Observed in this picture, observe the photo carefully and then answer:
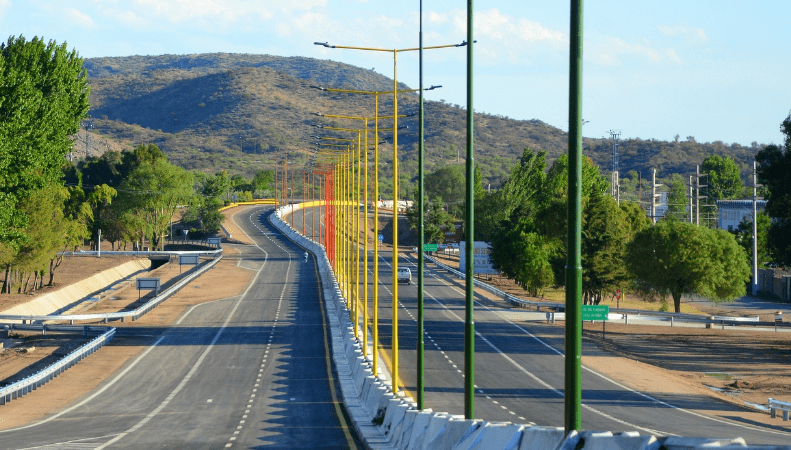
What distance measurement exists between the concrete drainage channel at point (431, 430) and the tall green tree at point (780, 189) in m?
31.7

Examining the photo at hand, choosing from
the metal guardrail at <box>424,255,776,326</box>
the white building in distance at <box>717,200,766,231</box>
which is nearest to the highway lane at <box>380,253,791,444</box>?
the metal guardrail at <box>424,255,776,326</box>

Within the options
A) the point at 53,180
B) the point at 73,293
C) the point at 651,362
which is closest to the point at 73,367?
the point at 53,180

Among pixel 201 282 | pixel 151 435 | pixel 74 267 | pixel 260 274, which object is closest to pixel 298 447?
pixel 151 435

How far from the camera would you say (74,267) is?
12050cm

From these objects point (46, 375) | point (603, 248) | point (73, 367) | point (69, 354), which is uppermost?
point (603, 248)

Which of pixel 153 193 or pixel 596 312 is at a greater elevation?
pixel 153 193

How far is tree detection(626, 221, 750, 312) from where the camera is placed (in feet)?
262

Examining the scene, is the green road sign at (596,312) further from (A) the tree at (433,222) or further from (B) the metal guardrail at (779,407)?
(A) the tree at (433,222)

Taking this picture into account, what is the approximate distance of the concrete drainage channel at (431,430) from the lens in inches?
431

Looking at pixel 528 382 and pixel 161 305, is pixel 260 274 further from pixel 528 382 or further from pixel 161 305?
pixel 528 382

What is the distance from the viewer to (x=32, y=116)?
2596 inches

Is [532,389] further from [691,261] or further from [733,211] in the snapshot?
[733,211]

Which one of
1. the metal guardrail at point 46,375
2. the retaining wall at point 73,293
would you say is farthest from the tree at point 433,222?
the metal guardrail at point 46,375

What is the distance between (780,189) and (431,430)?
51337mm
